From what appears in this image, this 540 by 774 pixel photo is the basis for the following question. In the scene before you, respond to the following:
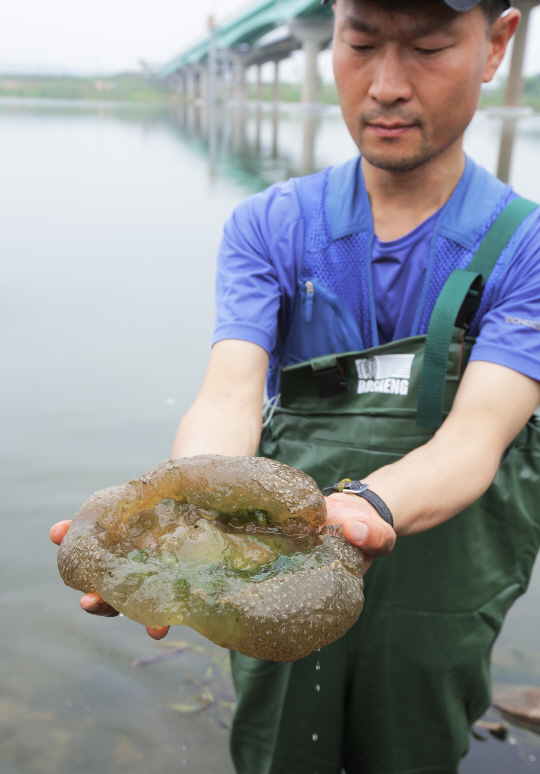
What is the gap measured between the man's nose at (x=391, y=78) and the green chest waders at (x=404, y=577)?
1.83 ft

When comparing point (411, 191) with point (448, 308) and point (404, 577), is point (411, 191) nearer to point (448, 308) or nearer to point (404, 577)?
point (448, 308)

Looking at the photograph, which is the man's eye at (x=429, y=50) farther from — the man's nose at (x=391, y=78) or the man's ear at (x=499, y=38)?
the man's ear at (x=499, y=38)

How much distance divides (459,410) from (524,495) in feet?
1.82

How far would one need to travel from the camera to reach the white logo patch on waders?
7.89 ft

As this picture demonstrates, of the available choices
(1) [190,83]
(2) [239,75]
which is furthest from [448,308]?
(1) [190,83]

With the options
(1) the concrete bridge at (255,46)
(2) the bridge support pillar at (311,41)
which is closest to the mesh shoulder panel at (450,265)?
(1) the concrete bridge at (255,46)

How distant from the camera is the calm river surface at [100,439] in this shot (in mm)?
3244

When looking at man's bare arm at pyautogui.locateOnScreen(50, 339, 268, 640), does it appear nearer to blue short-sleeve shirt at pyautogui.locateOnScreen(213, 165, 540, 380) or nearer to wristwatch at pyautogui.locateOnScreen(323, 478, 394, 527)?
blue short-sleeve shirt at pyautogui.locateOnScreen(213, 165, 540, 380)

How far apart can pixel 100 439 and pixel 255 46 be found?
59.4 meters

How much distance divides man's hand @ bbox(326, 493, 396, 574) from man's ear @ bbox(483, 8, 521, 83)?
1.71 metres

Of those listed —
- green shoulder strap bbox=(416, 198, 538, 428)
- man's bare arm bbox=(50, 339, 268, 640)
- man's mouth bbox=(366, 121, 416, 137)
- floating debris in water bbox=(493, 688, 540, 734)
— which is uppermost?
man's mouth bbox=(366, 121, 416, 137)

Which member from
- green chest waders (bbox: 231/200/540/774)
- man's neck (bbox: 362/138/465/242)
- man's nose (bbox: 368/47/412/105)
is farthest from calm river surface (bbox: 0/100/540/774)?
man's nose (bbox: 368/47/412/105)

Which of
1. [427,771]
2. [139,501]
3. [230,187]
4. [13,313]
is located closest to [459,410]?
[139,501]

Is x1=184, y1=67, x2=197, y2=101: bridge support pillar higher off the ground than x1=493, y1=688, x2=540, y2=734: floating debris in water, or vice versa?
x1=184, y1=67, x2=197, y2=101: bridge support pillar
